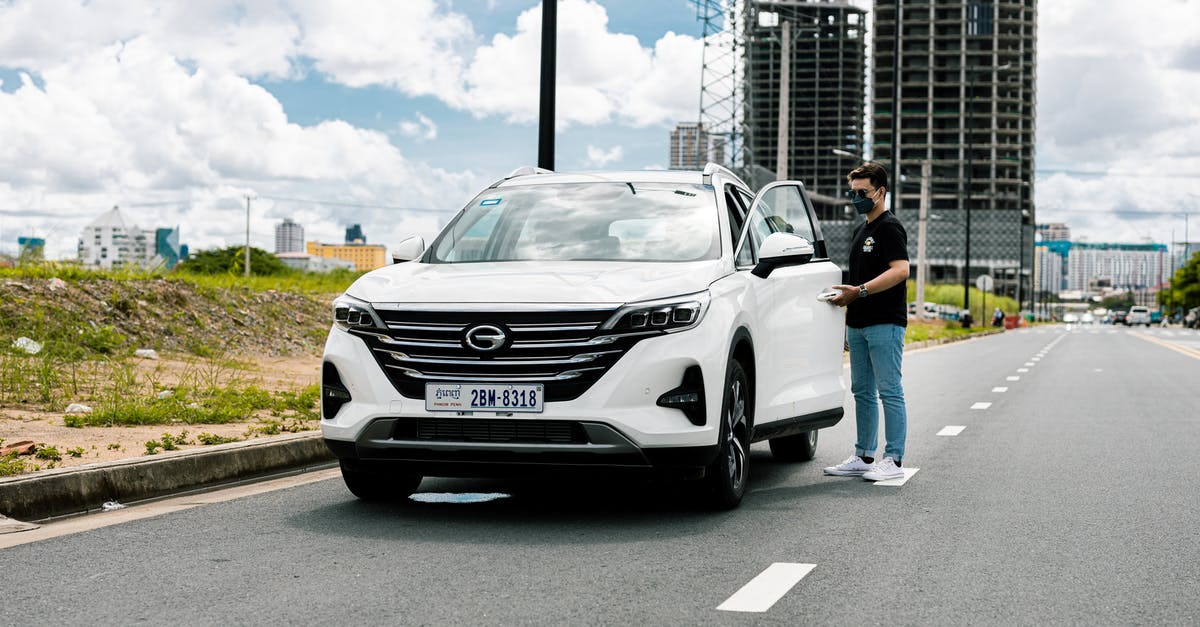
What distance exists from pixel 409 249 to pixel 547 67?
6748 millimetres

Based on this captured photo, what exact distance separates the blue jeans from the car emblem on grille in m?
3.00

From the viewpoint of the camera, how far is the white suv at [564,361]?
20.6ft

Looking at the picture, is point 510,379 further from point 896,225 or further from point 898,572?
point 896,225

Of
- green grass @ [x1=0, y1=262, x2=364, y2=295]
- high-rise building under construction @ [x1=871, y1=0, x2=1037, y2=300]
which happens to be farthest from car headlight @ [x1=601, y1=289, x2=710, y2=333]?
high-rise building under construction @ [x1=871, y1=0, x2=1037, y2=300]

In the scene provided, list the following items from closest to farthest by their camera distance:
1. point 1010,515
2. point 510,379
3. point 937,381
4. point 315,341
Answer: point 510,379
point 1010,515
point 315,341
point 937,381

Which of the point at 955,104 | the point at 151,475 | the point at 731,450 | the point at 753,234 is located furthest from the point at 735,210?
the point at 955,104

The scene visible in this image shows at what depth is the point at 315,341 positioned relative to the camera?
741 inches

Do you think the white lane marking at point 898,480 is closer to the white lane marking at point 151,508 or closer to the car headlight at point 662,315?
the car headlight at point 662,315

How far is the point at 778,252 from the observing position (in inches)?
289

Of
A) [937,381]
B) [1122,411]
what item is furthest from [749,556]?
[937,381]

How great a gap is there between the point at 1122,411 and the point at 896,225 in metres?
7.09

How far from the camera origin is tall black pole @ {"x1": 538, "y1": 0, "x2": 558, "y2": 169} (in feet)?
46.3

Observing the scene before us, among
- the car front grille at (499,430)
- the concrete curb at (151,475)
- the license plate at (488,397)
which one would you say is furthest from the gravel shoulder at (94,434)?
the license plate at (488,397)

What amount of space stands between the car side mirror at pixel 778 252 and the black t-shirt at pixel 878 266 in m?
1.06
